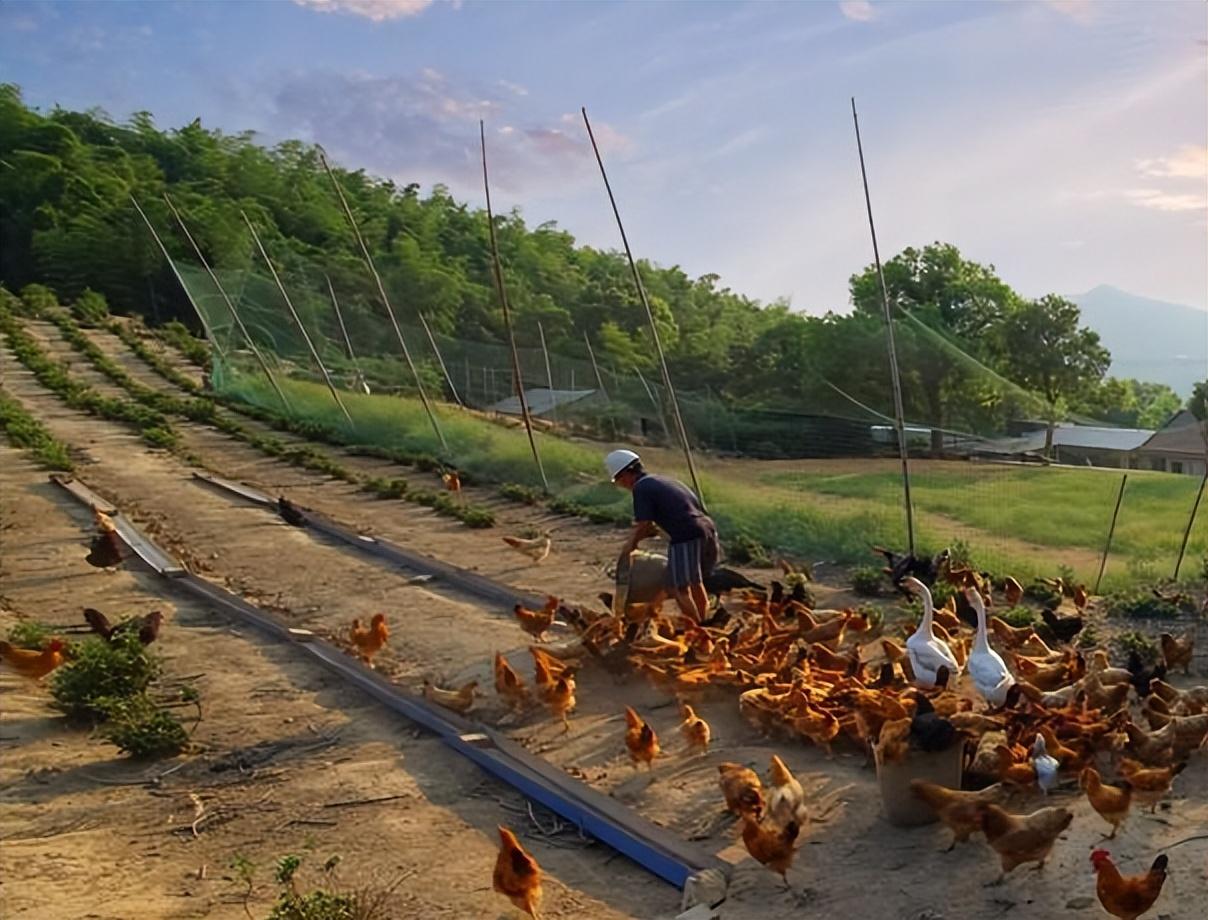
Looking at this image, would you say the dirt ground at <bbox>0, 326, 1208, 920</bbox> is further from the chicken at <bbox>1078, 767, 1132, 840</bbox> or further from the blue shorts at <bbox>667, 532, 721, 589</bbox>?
the blue shorts at <bbox>667, 532, 721, 589</bbox>

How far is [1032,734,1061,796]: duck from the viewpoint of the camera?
4.61m

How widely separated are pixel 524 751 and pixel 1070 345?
23637 mm

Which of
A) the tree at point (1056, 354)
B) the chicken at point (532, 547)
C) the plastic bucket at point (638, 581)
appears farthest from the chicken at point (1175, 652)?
the tree at point (1056, 354)

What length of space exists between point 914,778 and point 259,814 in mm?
2931

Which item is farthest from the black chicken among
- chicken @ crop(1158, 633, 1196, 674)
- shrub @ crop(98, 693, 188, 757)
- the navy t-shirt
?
shrub @ crop(98, 693, 188, 757)

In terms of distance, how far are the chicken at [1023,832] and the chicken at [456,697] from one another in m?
3.12

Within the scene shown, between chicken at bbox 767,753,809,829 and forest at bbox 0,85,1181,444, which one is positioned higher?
forest at bbox 0,85,1181,444

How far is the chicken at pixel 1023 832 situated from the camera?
3.98 m

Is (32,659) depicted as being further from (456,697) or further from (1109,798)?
(1109,798)

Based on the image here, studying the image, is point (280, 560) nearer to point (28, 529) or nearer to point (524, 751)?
point (28, 529)

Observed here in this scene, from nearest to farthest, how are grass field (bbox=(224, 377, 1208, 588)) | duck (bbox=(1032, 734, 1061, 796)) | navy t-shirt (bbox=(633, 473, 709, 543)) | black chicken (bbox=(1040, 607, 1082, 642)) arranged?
duck (bbox=(1032, 734, 1061, 796)), navy t-shirt (bbox=(633, 473, 709, 543)), black chicken (bbox=(1040, 607, 1082, 642)), grass field (bbox=(224, 377, 1208, 588))

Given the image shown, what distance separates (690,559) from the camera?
716 cm

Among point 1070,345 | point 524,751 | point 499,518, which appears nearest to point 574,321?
point 1070,345

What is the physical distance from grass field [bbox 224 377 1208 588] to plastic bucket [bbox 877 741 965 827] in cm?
504
